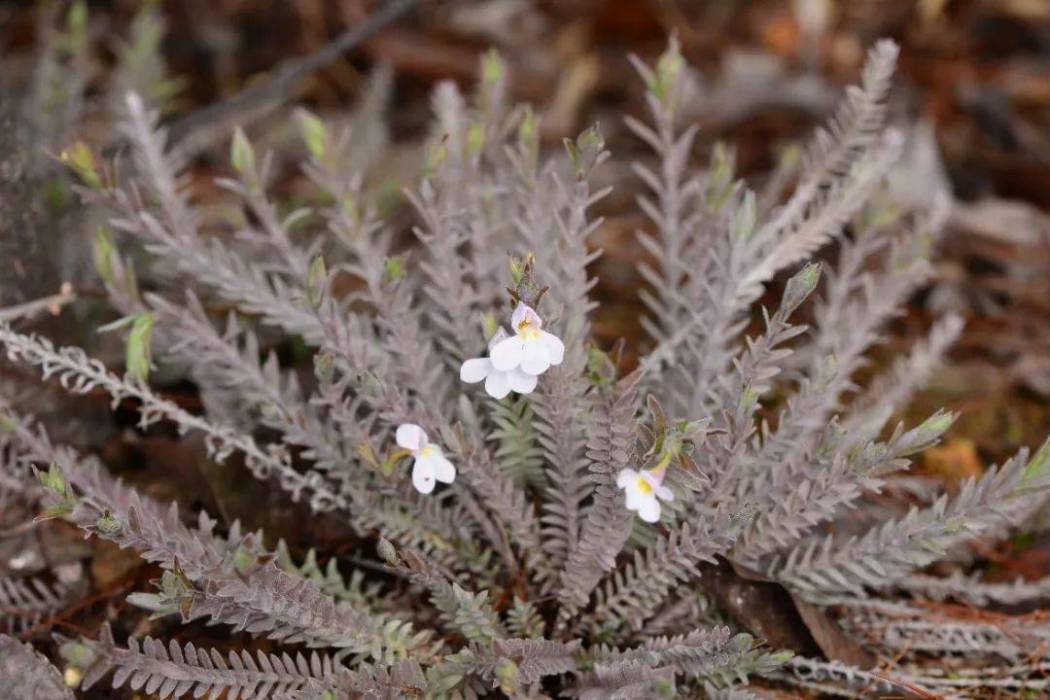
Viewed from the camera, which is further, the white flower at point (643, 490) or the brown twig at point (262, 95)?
the brown twig at point (262, 95)

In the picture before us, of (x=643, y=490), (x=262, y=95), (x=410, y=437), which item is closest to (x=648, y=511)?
(x=643, y=490)

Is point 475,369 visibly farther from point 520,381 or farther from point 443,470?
point 443,470

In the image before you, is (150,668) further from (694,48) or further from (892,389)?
(694,48)

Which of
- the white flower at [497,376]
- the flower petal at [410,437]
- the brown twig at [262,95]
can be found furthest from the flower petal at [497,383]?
the brown twig at [262,95]

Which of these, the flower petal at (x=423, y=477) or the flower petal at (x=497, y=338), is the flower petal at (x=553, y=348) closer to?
the flower petal at (x=497, y=338)

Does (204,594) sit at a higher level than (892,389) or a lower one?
lower

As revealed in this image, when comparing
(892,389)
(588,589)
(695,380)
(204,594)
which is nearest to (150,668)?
(204,594)

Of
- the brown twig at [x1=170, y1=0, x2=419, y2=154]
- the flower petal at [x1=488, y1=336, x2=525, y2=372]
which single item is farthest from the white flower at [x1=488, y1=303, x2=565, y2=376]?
the brown twig at [x1=170, y1=0, x2=419, y2=154]
